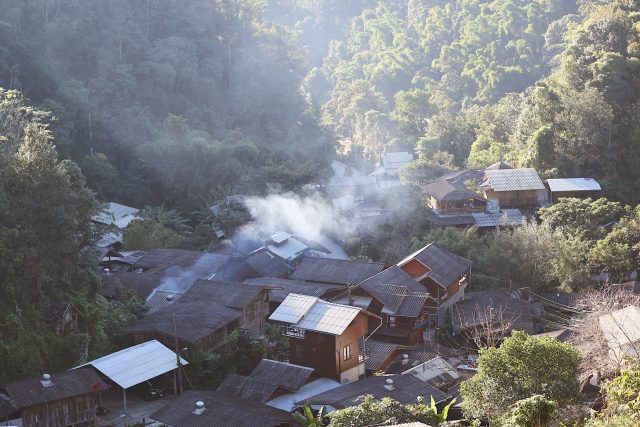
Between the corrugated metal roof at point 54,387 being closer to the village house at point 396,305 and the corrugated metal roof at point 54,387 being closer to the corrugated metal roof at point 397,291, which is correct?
the village house at point 396,305

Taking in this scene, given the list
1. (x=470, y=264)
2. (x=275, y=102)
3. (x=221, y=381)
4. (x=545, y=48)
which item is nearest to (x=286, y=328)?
(x=221, y=381)

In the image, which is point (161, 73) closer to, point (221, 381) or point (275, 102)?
point (275, 102)

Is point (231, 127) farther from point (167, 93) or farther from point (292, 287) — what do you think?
point (292, 287)

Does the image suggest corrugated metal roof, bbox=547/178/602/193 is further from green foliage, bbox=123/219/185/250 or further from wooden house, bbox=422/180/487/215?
green foliage, bbox=123/219/185/250

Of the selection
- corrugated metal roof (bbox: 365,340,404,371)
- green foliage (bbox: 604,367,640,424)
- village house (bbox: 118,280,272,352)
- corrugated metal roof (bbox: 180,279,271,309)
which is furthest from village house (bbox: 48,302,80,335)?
green foliage (bbox: 604,367,640,424)

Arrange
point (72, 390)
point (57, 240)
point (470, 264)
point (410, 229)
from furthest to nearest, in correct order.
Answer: point (410, 229)
point (470, 264)
point (57, 240)
point (72, 390)
